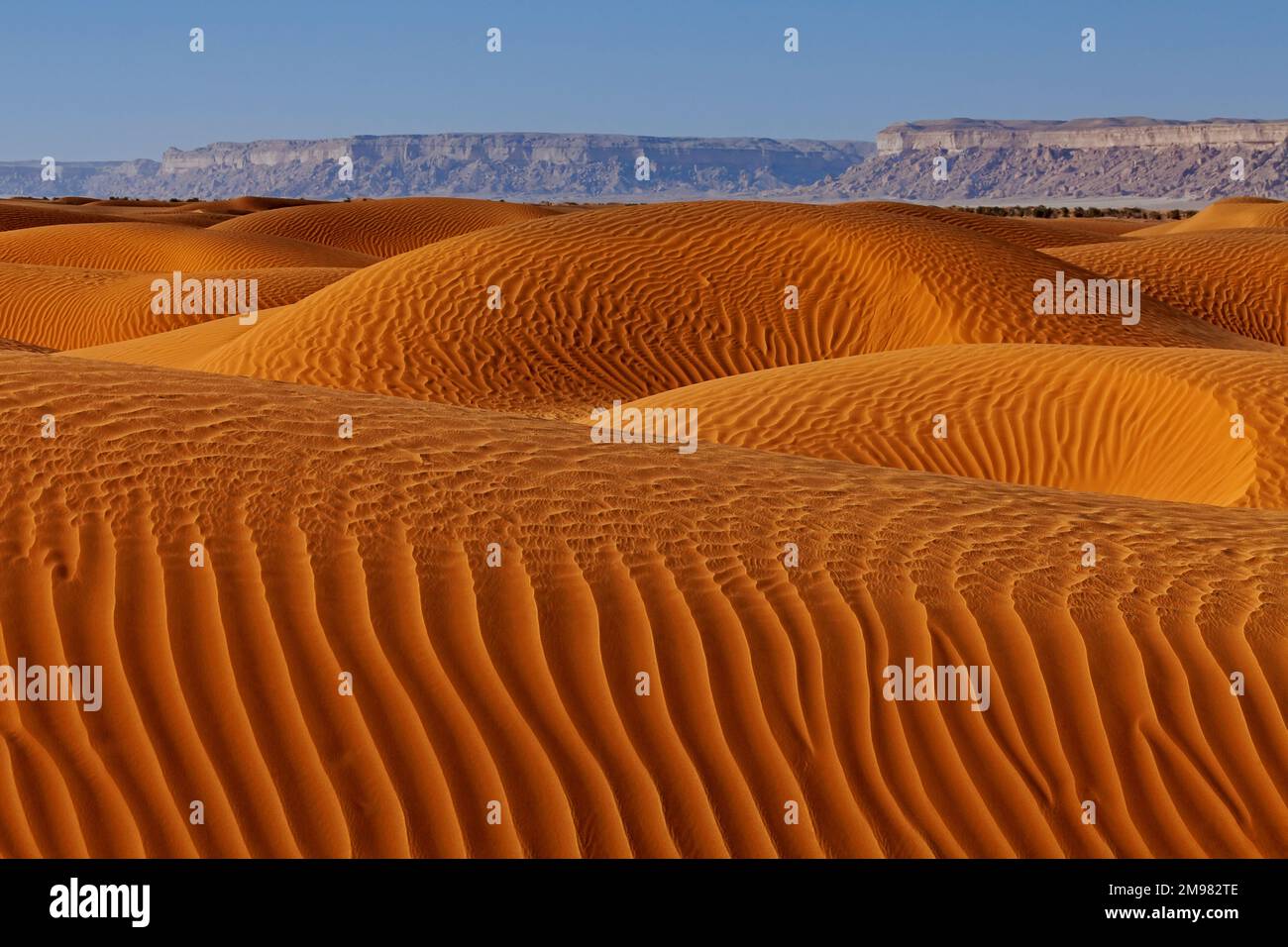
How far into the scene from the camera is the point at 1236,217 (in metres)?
43.3

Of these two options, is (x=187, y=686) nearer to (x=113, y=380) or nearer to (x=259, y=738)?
(x=259, y=738)

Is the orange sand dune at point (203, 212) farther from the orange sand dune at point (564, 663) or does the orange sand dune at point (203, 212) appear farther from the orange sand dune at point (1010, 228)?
the orange sand dune at point (564, 663)

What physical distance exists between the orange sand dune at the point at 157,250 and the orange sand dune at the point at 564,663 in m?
27.7

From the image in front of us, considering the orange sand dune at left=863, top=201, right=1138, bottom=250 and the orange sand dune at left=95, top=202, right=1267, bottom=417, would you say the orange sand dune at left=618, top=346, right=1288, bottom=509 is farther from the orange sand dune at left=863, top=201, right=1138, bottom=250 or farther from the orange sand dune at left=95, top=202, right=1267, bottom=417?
the orange sand dune at left=863, top=201, right=1138, bottom=250

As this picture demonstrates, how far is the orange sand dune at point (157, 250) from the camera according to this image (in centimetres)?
3262

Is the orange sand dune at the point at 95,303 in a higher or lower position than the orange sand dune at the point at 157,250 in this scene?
lower

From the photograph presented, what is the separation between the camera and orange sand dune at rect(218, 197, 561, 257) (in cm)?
4328

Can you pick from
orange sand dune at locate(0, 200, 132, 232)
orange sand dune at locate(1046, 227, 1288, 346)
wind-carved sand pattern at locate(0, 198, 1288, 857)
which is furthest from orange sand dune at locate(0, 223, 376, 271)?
wind-carved sand pattern at locate(0, 198, 1288, 857)

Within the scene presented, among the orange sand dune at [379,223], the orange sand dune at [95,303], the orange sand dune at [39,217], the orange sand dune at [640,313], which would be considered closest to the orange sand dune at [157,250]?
the orange sand dune at [95,303]

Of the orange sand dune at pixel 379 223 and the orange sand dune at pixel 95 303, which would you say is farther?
the orange sand dune at pixel 379 223

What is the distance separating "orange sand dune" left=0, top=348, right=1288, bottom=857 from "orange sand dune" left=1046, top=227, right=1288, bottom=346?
1925 centimetres

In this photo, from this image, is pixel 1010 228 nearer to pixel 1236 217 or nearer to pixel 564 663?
pixel 1236 217

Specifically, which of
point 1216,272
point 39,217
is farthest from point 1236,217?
point 39,217

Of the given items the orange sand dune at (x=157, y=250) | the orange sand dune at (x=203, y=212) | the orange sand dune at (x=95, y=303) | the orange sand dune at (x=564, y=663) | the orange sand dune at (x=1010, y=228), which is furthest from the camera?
the orange sand dune at (x=203, y=212)
